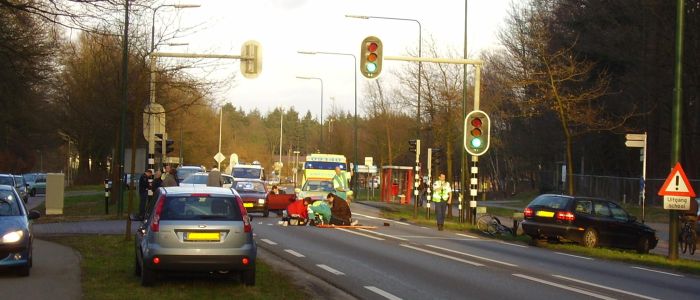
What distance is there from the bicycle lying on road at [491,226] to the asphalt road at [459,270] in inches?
112

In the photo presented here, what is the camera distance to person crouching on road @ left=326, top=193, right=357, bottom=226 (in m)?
28.8

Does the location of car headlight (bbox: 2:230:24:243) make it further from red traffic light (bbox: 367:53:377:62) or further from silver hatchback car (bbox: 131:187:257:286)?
red traffic light (bbox: 367:53:377:62)

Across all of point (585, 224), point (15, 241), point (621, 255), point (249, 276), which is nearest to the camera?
point (249, 276)

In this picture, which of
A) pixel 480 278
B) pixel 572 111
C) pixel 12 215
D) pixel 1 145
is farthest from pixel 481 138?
pixel 1 145

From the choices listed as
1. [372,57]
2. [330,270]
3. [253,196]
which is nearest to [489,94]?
[253,196]

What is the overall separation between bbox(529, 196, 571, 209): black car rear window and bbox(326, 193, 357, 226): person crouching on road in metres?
6.71

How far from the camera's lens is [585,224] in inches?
945

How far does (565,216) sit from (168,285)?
1416cm

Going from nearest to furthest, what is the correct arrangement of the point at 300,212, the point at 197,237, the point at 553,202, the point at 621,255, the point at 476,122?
1. the point at 197,237
2. the point at 621,255
3. the point at 553,202
4. the point at 476,122
5. the point at 300,212

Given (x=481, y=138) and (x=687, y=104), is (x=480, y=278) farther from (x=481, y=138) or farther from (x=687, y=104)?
(x=687, y=104)

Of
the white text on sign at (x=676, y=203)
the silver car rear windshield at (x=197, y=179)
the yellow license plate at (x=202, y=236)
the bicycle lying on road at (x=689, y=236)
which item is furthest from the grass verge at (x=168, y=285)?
the silver car rear windshield at (x=197, y=179)

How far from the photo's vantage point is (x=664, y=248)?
2817 cm

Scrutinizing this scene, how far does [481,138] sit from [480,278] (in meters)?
12.5

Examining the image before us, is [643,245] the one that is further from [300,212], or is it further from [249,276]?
[249,276]
